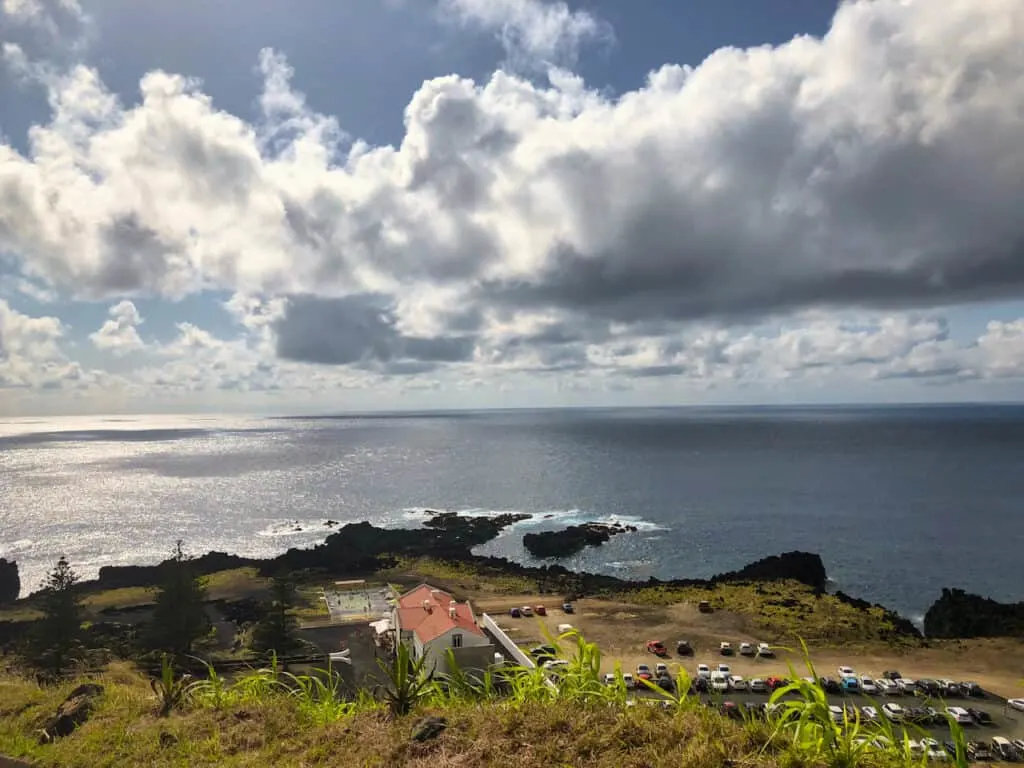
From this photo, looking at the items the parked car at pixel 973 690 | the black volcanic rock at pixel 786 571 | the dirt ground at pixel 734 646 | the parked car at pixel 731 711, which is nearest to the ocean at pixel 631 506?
the black volcanic rock at pixel 786 571

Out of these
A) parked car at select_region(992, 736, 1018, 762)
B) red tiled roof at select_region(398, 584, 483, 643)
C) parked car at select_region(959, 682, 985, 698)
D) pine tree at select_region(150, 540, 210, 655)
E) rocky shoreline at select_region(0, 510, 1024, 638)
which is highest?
red tiled roof at select_region(398, 584, 483, 643)

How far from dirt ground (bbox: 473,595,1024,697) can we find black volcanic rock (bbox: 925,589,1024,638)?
2.42 meters

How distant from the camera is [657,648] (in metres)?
38.7

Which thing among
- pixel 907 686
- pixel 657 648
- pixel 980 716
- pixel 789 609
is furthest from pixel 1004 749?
pixel 789 609

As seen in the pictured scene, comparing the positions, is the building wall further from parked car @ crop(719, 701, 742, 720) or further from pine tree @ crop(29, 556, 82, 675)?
pine tree @ crop(29, 556, 82, 675)

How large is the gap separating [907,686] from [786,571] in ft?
84.8

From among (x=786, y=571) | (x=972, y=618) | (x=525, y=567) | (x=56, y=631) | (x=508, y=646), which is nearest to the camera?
(x=56, y=631)

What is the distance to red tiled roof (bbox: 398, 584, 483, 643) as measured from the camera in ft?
94.4

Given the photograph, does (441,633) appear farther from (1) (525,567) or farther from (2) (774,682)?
(1) (525,567)

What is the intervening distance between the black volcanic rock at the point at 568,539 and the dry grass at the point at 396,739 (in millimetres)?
64690

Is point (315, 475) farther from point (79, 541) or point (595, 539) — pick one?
point (595, 539)

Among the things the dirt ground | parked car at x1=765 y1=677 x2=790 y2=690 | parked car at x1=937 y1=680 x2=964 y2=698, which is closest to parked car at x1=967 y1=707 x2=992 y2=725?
parked car at x1=937 y1=680 x2=964 y2=698

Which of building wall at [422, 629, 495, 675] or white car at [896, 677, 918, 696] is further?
white car at [896, 677, 918, 696]

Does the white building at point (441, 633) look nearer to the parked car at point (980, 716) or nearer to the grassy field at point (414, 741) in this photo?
the grassy field at point (414, 741)
